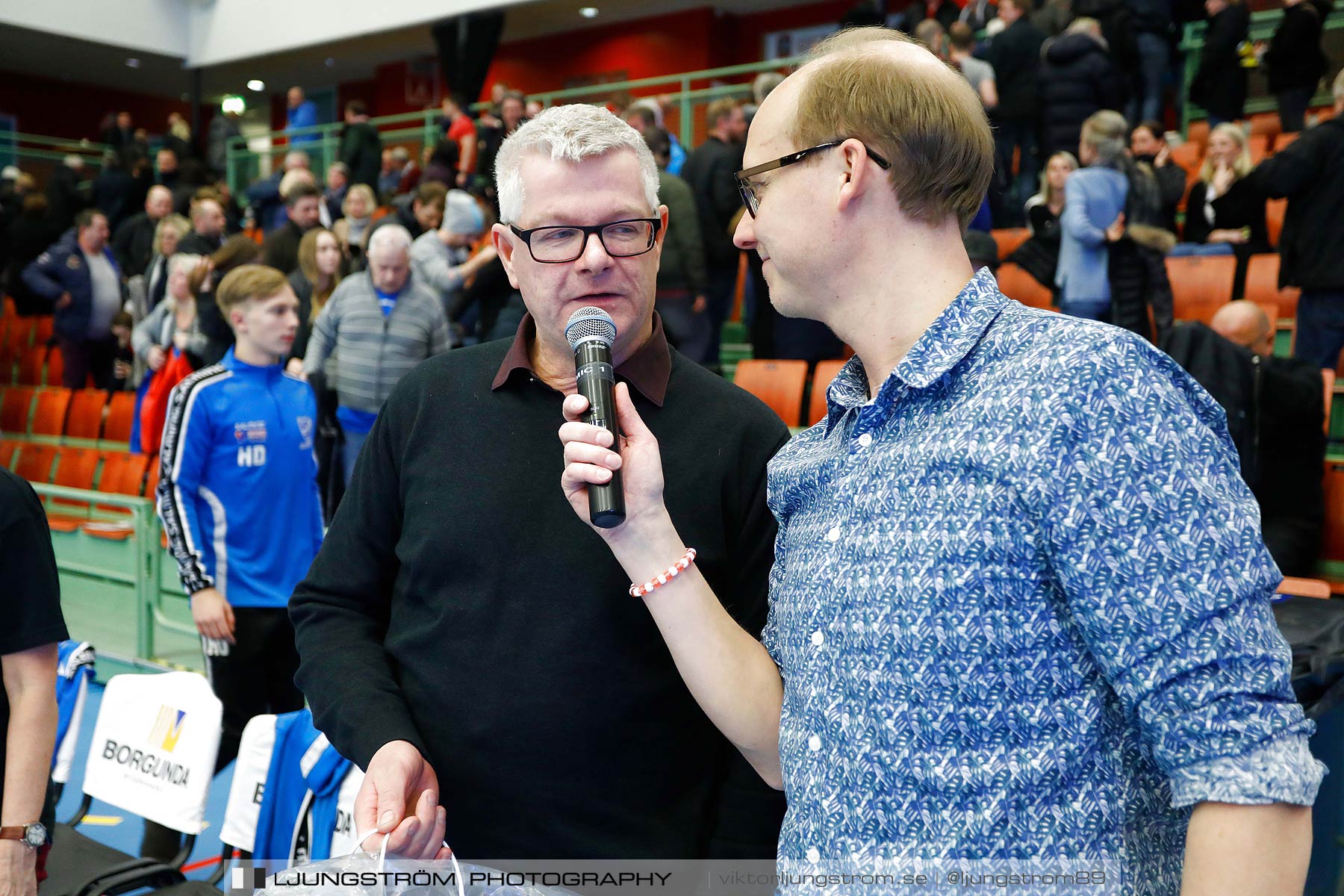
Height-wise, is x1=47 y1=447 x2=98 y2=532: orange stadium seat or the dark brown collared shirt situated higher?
the dark brown collared shirt

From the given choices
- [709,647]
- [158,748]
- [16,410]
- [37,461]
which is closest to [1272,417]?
[709,647]

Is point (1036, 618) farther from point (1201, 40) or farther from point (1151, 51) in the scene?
point (1201, 40)

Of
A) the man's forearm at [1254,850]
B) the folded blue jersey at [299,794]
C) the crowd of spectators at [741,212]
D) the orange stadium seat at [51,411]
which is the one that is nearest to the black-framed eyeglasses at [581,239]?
the man's forearm at [1254,850]

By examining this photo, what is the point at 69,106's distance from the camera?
755 inches

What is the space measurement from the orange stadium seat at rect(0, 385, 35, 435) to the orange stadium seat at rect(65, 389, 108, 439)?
0.82 metres

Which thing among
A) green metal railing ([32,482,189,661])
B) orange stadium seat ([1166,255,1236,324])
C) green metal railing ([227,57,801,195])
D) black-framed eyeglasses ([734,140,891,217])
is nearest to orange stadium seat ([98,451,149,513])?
green metal railing ([32,482,189,661])

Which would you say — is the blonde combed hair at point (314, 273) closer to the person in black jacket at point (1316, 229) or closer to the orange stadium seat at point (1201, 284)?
the orange stadium seat at point (1201, 284)

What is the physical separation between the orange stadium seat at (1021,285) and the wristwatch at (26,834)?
596 cm

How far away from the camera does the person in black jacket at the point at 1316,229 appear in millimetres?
5273

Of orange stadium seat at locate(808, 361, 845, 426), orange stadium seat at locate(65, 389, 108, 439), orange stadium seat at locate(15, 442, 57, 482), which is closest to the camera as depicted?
orange stadium seat at locate(808, 361, 845, 426)

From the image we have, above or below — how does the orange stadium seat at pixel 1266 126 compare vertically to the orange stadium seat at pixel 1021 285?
above

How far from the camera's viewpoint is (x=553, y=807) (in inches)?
56.9

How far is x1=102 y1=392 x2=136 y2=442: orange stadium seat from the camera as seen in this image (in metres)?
8.91

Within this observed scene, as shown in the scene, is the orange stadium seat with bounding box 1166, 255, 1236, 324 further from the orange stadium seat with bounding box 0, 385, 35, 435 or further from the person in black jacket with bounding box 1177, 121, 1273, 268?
the orange stadium seat with bounding box 0, 385, 35, 435
